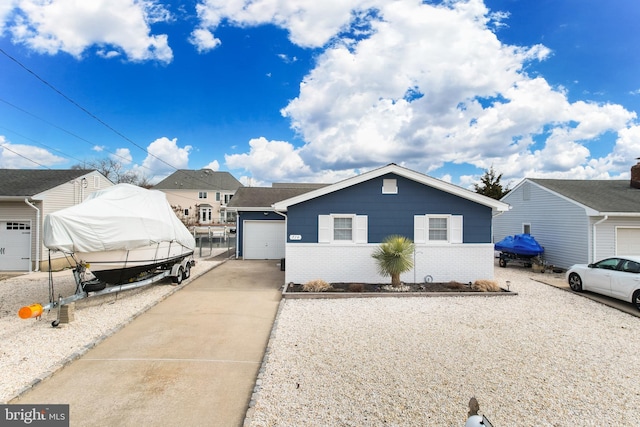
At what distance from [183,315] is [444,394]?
653 cm

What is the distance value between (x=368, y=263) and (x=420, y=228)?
2296mm

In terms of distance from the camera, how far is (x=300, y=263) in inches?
467

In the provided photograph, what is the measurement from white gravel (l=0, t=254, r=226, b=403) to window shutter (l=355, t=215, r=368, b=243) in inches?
258

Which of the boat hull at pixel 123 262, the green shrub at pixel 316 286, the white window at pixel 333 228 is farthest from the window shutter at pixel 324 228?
the boat hull at pixel 123 262

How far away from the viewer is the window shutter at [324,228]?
465 inches

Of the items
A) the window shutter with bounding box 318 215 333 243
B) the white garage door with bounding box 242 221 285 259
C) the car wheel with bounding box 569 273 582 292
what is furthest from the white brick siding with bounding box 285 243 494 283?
the white garage door with bounding box 242 221 285 259

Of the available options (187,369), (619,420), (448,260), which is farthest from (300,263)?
(619,420)

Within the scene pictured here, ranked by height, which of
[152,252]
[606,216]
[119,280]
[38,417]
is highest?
[606,216]

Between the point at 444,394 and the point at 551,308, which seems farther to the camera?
the point at 551,308

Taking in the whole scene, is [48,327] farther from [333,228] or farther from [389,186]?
[389,186]

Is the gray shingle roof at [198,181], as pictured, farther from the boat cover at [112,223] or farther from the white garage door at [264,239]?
the boat cover at [112,223]

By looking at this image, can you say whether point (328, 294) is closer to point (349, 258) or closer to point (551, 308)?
point (349, 258)

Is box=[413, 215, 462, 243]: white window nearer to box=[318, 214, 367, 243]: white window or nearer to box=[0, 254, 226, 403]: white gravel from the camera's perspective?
box=[318, 214, 367, 243]: white window

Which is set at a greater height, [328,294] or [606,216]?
[606,216]
